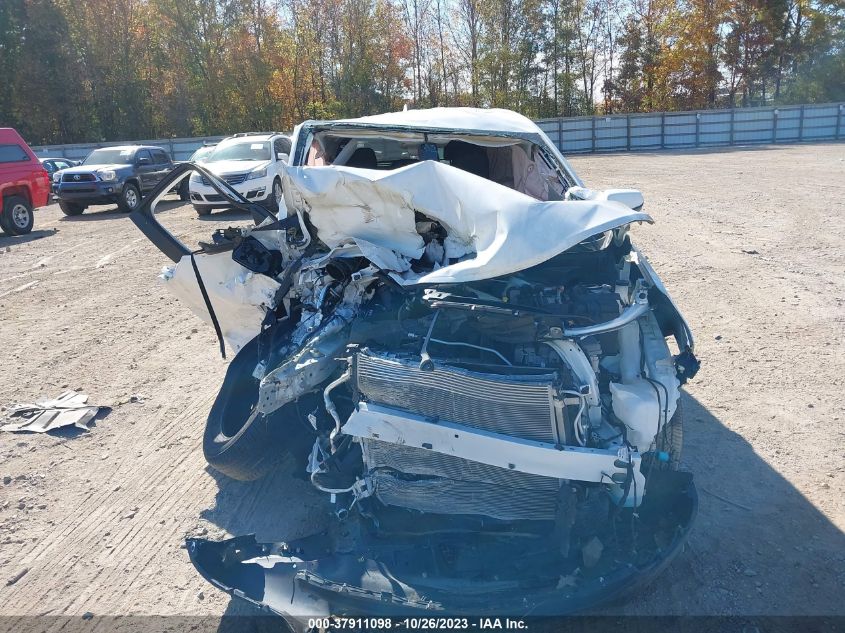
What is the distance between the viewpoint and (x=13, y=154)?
13547 mm

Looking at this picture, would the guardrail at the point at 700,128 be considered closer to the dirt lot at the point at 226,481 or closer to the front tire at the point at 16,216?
the front tire at the point at 16,216

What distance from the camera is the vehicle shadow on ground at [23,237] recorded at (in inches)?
497

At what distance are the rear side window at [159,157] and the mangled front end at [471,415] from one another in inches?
Answer: 634

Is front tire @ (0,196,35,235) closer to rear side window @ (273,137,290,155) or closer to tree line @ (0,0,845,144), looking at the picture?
rear side window @ (273,137,290,155)

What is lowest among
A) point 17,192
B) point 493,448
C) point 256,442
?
point 256,442

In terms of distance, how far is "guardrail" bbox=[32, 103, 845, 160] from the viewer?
1085 inches

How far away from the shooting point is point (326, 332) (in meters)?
3.16

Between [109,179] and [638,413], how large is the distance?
16.1m

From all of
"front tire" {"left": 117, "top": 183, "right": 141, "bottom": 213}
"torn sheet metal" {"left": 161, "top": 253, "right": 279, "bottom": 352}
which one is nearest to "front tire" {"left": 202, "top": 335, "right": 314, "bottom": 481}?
"torn sheet metal" {"left": 161, "top": 253, "right": 279, "bottom": 352}

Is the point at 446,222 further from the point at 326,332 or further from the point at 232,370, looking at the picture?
the point at 232,370

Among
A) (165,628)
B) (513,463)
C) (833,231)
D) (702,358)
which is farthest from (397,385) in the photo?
(833,231)

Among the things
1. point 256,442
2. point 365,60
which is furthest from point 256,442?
point 365,60

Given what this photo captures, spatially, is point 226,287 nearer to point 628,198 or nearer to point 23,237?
point 628,198

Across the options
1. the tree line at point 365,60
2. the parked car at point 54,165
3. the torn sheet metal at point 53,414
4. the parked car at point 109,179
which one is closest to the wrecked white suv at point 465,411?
the torn sheet metal at point 53,414
